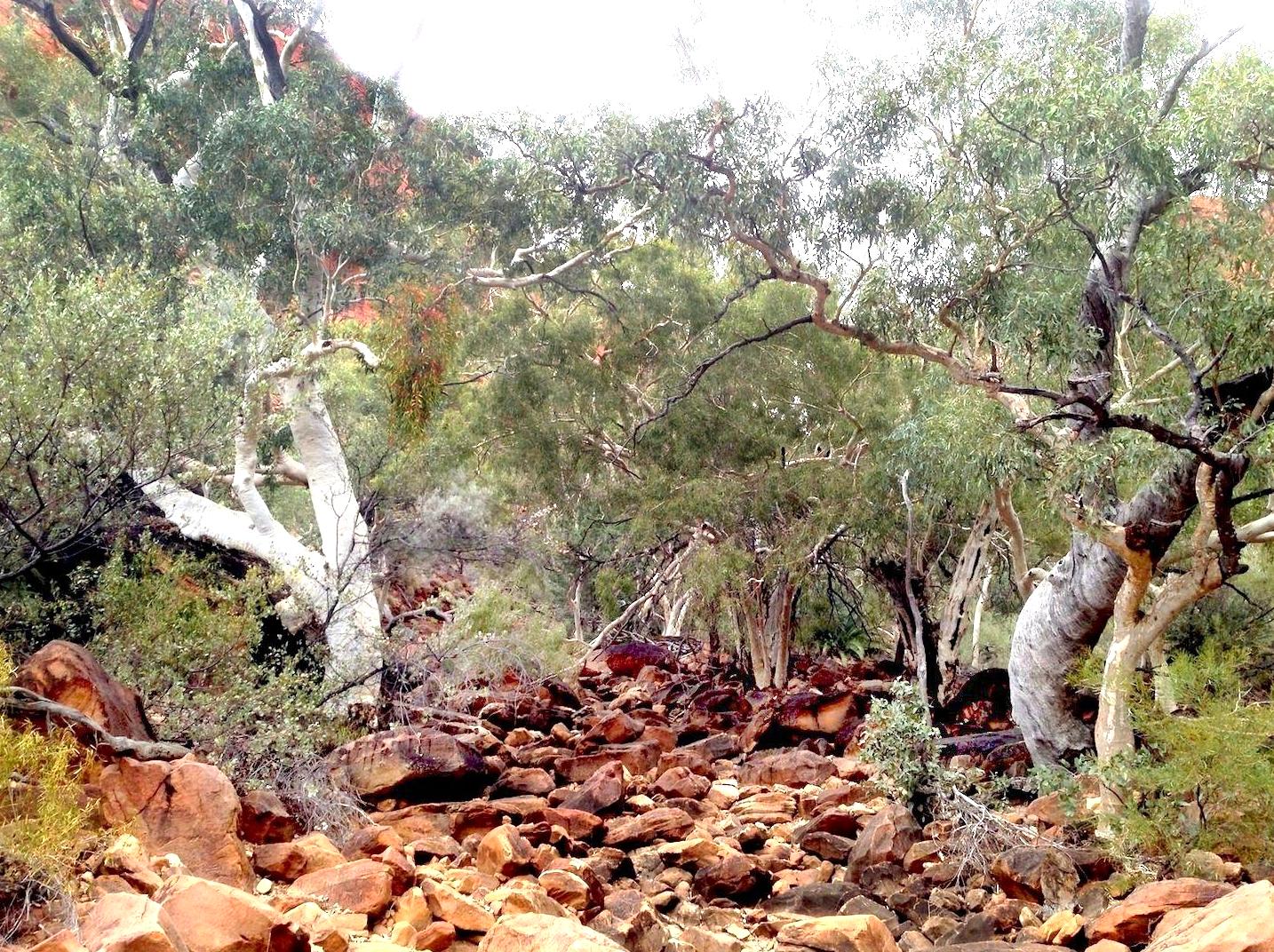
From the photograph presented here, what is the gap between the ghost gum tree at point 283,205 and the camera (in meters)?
10.9

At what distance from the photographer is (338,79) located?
1241cm

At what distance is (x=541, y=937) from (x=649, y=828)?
3.57 meters

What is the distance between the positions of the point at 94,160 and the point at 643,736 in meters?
8.23

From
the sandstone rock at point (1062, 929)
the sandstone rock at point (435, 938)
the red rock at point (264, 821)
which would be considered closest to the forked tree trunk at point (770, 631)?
the red rock at point (264, 821)

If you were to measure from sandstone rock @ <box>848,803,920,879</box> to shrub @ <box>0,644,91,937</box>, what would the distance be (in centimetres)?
438

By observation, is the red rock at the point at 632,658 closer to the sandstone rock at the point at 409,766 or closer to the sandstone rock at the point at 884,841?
the sandstone rock at the point at 409,766

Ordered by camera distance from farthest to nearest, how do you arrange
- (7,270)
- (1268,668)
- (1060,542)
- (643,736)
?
(1060,542), (643,736), (1268,668), (7,270)

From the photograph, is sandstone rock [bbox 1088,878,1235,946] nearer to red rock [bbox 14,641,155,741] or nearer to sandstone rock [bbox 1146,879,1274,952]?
sandstone rock [bbox 1146,879,1274,952]

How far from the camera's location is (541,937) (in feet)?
14.0

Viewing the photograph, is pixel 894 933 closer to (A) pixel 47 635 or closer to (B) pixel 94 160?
(A) pixel 47 635

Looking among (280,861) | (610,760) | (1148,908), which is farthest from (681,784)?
(1148,908)

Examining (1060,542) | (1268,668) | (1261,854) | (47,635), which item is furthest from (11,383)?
(1060,542)

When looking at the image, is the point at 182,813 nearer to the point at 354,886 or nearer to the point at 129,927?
the point at 354,886

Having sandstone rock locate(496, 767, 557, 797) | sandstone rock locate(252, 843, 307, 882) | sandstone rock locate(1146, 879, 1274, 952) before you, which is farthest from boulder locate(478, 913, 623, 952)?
sandstone rock locate(496, 767, 557, 797)
